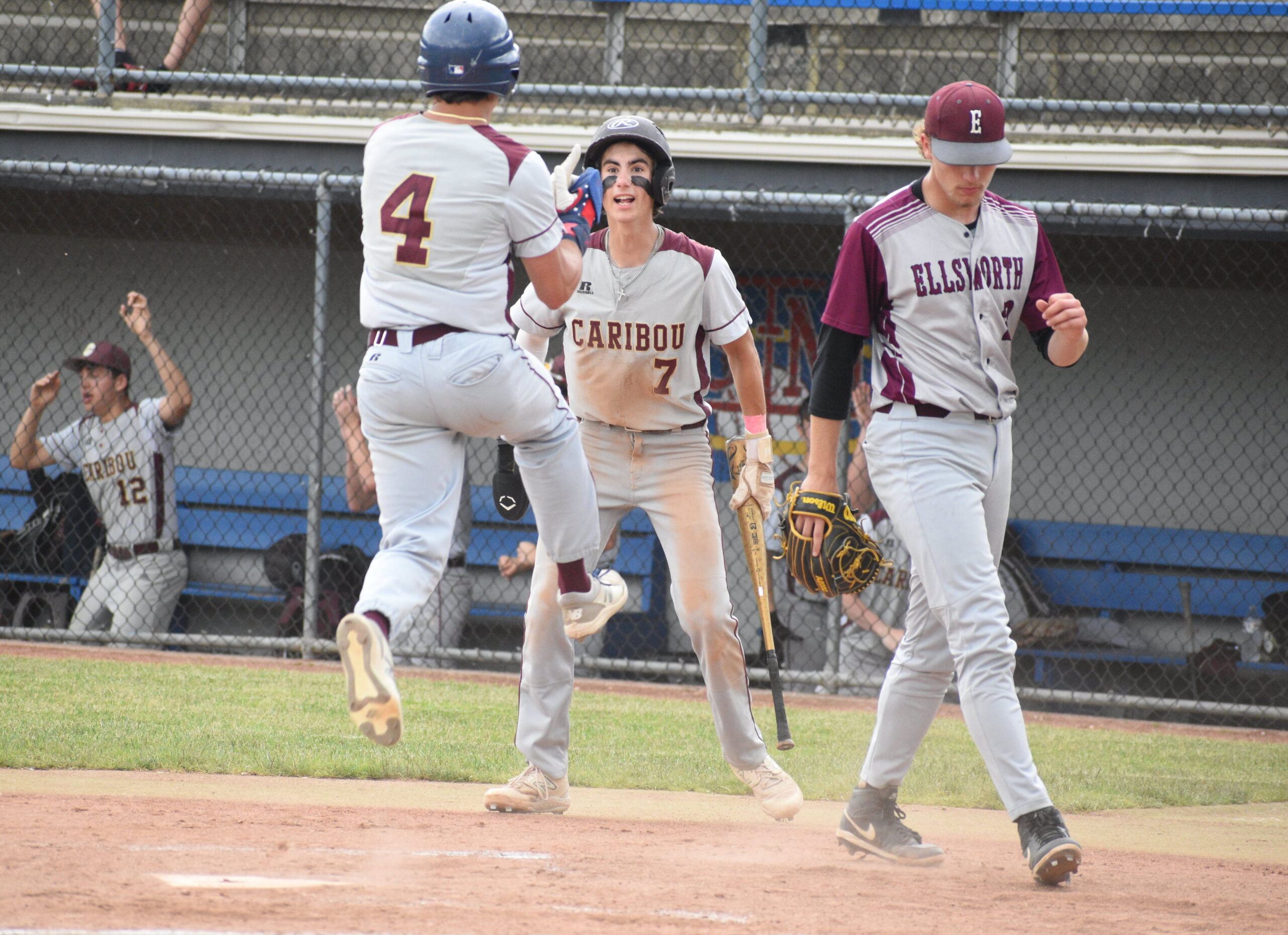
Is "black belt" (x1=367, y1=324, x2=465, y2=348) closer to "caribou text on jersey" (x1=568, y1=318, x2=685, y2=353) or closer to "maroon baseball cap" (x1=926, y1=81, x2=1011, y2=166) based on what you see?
"caribou text on jersey" (x1=568, y1=318, x2=685, y2=353)

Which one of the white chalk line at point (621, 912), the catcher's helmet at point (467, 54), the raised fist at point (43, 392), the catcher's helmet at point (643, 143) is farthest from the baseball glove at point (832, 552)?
the raised fist at point (43, 392)

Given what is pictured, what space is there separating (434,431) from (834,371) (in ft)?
3.36

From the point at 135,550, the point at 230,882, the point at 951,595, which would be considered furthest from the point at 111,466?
the point at 951,595

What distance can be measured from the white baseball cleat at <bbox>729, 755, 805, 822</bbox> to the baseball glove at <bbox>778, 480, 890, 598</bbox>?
75 centimetres

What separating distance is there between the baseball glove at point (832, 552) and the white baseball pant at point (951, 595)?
0.13 meters

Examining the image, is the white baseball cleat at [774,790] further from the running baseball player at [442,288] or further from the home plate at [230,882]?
the home plate at [230,882]

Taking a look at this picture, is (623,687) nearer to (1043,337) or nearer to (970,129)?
(1043,337)

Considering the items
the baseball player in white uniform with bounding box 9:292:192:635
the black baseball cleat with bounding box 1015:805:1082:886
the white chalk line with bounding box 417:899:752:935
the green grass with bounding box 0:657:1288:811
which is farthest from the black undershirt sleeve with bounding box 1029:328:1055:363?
the baseball player in white uniform with bounding box 9:292:192:635

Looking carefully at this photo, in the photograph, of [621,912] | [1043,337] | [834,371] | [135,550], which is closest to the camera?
[621,912]

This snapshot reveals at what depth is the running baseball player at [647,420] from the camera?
3.99 metres

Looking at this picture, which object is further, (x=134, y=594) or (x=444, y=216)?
(x=134, y=594)

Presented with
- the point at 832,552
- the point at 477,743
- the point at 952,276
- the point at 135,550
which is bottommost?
the point at 477,743

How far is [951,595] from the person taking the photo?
3.23m

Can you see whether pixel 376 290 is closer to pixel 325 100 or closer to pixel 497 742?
pixel 497 742
